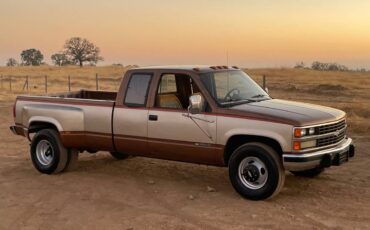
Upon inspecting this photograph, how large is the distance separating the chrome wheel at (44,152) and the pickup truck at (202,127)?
0.06 ft

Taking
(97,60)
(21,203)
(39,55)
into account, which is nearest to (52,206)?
(21,203)

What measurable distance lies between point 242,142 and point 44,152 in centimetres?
382

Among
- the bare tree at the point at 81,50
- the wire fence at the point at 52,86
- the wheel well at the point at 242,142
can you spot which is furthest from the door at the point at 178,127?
the bare tree at the point at 81,50

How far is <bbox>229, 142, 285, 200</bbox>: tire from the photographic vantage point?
23.0 ft

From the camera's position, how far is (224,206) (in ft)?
22.9

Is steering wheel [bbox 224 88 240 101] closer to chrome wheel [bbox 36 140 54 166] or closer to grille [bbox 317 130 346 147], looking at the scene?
grille [bbox 317 130 346 147]

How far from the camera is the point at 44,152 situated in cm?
948

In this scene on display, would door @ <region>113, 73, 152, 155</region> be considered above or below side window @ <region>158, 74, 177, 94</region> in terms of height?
below

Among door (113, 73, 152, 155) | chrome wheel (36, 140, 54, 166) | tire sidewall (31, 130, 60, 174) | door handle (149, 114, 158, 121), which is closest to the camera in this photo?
door handle (149, 114, 158, 121)

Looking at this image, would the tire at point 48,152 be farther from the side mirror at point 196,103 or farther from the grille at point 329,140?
the grille at point 329,140

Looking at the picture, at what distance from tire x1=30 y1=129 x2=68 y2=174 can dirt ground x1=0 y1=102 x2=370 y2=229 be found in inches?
7.3

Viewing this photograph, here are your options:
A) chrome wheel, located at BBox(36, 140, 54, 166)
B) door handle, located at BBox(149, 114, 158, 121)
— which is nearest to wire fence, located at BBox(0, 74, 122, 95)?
chrome wheel, located at BBox(36, 140, 54, 166)

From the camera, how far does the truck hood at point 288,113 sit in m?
6.94

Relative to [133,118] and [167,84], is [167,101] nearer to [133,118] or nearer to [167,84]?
[167,84]
